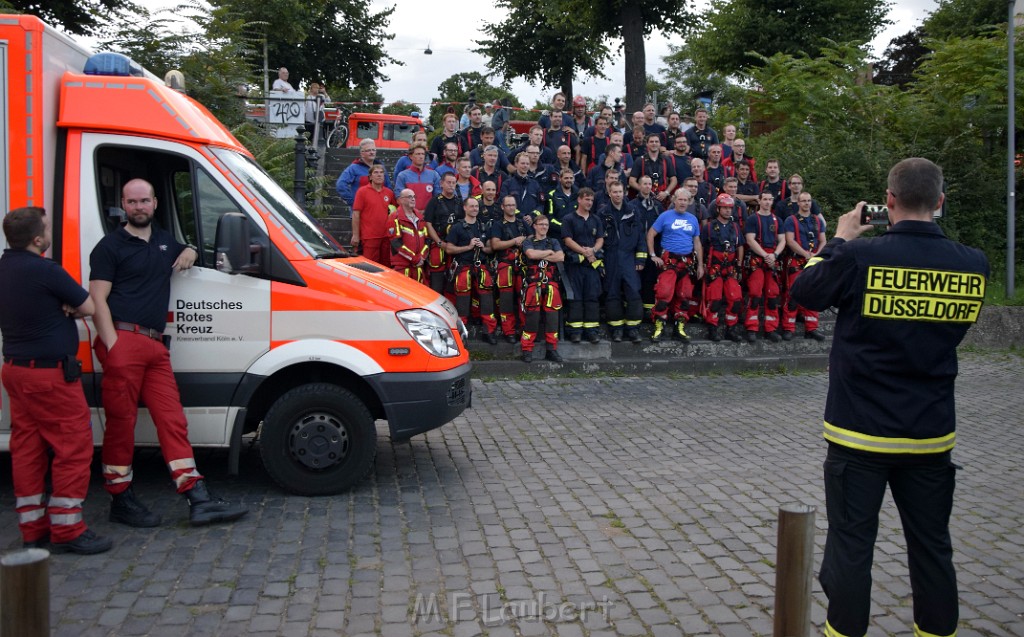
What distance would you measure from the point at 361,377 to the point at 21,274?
7.36ft

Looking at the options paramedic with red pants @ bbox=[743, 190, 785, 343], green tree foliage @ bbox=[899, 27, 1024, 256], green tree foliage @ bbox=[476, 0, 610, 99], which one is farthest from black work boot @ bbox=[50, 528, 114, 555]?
green tree foliage @ bbox=[476, 0, 610, 99]

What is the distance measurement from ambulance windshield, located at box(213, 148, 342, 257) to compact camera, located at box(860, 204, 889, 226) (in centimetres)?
387

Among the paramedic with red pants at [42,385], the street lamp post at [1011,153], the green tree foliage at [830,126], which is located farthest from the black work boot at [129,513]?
the green tree foliage at [830,126]

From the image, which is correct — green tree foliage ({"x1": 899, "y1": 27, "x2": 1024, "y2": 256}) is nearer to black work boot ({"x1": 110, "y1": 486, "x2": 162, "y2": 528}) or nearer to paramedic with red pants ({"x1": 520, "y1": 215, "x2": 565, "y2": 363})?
paramedic with red pants ({"x1": 520, "y1": 215, "x2": 565, "y2": 363})

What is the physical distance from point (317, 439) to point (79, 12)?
52.7 feet

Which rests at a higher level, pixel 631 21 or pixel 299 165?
pixel 631 21

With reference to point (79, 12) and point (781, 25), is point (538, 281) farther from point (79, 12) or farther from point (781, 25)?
point (781, 25)

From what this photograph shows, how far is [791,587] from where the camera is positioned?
322 cm

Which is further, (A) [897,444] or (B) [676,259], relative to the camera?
(B) [676,259]

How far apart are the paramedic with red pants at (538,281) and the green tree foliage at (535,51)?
2563 centimetres

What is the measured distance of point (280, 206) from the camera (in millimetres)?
6582

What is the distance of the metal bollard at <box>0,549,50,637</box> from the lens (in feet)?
8.49

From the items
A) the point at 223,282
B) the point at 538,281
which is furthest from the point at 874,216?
the point at 538,281

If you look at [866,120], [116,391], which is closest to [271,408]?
[116,391]
